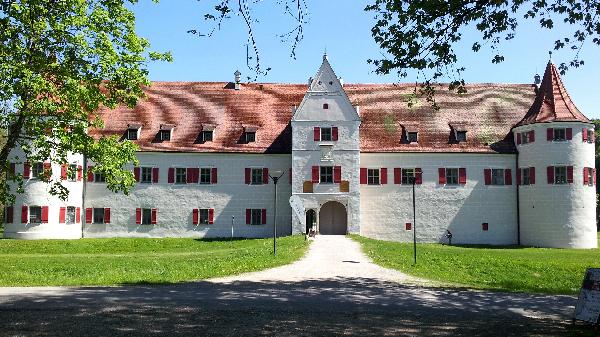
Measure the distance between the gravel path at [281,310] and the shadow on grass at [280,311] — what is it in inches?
0.7

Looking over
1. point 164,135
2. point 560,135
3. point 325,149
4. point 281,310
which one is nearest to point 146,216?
point 164,135

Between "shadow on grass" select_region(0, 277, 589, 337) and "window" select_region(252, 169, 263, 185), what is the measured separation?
24219mm

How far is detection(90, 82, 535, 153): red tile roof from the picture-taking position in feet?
128

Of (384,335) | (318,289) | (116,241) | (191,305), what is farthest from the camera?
(116,241)

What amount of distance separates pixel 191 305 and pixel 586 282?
8.06 m

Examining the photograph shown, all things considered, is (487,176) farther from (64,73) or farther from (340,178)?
(64,73)

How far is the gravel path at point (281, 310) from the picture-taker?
30.9 feet

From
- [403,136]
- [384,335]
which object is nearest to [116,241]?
[403,136]

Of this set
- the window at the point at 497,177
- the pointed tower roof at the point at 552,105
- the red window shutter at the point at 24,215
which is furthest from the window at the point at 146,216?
the pointed tower roof at the point at 552,105

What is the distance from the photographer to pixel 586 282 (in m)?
10.2

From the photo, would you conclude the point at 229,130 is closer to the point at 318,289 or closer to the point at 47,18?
the point at 47,18

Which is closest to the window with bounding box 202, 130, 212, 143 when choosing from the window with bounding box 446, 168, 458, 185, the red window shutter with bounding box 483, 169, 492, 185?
the window with bounding box 446, 168, 458, 185

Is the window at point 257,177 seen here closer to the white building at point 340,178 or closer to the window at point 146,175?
the white building at point 340,178

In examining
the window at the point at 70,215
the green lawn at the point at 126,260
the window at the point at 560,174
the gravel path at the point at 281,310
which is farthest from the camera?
the window at the point at 70,215
